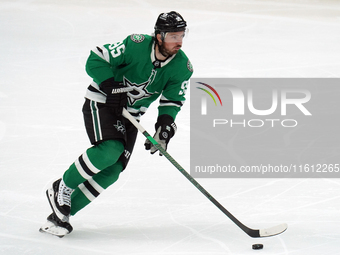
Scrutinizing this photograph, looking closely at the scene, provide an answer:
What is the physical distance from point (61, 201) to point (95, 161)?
26cm

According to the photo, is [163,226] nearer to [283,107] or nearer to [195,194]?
[195,194]

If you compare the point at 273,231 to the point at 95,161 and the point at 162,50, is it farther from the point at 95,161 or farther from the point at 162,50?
the point at 162,50

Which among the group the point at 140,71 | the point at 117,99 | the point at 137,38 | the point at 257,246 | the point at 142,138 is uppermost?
the point at 137,38

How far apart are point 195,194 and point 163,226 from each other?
0.50 meters

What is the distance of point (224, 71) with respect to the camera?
5.36 m

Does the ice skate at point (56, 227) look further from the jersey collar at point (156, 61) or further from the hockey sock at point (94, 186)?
the jersey collar at point (156, 61)

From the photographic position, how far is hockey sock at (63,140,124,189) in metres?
2.35

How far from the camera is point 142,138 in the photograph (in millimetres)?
3936

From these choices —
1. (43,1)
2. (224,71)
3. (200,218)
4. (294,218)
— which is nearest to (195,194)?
(200,218)

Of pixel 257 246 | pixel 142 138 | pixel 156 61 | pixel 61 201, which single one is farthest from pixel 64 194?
pixel 142 138

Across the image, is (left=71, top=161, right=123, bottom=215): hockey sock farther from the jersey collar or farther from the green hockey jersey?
the jersey collar

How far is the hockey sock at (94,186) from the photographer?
249cm

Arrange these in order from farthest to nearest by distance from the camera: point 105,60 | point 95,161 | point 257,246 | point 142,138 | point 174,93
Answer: point 142,138 → point 174,93 → point 105,60 → point 95,161 → point 257,246

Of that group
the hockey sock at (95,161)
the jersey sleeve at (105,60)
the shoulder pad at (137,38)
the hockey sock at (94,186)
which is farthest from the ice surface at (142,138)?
the shoulder pad at (137,38)
